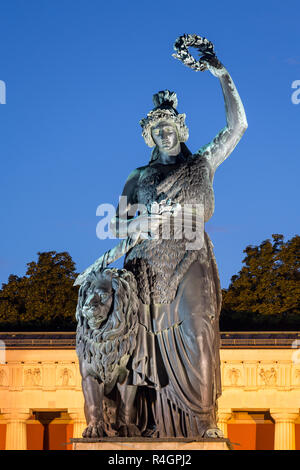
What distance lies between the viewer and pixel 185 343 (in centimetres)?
1622

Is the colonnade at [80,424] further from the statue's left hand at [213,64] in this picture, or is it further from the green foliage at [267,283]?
the statue's left hand at [213,64]

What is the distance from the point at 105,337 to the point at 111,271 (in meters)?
0.91

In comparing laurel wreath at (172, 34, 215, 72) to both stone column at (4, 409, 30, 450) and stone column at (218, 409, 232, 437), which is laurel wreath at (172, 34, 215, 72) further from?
stone column at (4, 409, 30, 450)

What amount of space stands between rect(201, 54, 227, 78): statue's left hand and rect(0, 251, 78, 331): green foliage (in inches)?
2244

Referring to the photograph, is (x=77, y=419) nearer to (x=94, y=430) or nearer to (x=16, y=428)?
(x=16, y=428)

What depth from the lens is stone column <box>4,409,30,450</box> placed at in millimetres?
64812

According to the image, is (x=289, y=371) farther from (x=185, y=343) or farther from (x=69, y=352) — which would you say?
(x=185, y=343)

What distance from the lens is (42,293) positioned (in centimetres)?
7850

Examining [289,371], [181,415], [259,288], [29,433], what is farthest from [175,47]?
[259,288]

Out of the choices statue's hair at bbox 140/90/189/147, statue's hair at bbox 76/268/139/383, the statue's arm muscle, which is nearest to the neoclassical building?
statue's hair at bbox 140/90/189/147

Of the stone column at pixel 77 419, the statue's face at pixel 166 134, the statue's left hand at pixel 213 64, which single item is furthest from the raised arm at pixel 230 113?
the stone column at pixel 77 419

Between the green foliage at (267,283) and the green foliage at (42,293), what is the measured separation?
10.4m

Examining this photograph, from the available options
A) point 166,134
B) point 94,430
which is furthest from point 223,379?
point 94,430

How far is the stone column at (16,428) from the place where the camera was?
64812 millimetres
